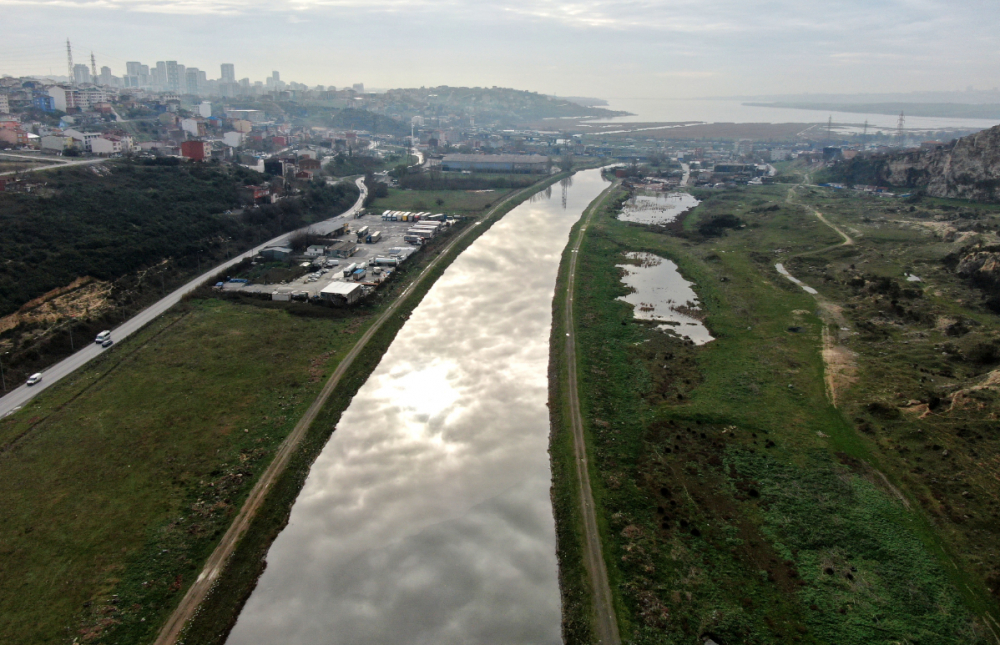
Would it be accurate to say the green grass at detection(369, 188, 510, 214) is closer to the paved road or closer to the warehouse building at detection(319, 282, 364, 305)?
the paved road

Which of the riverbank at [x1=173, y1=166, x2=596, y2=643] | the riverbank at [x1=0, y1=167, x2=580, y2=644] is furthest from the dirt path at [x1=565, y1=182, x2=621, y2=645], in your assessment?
the riverbank at [x1=0, y1=167, x2=580, y2=644]

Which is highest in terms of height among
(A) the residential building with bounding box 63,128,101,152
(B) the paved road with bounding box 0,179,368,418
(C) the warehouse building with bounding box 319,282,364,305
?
(A) the residential building with bounding box 63,128,101,152

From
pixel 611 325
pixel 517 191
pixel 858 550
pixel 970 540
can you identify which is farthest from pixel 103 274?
pixel 517 191

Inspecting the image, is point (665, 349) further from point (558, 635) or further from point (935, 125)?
point (935, 125)

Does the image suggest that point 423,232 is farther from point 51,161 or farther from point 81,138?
point 81,138

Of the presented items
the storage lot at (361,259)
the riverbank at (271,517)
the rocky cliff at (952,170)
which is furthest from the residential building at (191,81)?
the riverbank at (271,517)

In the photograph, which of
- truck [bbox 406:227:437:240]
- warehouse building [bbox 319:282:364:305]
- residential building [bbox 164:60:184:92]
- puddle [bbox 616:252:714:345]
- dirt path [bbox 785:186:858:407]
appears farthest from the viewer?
residential building [bbox 164:60:184:92]
